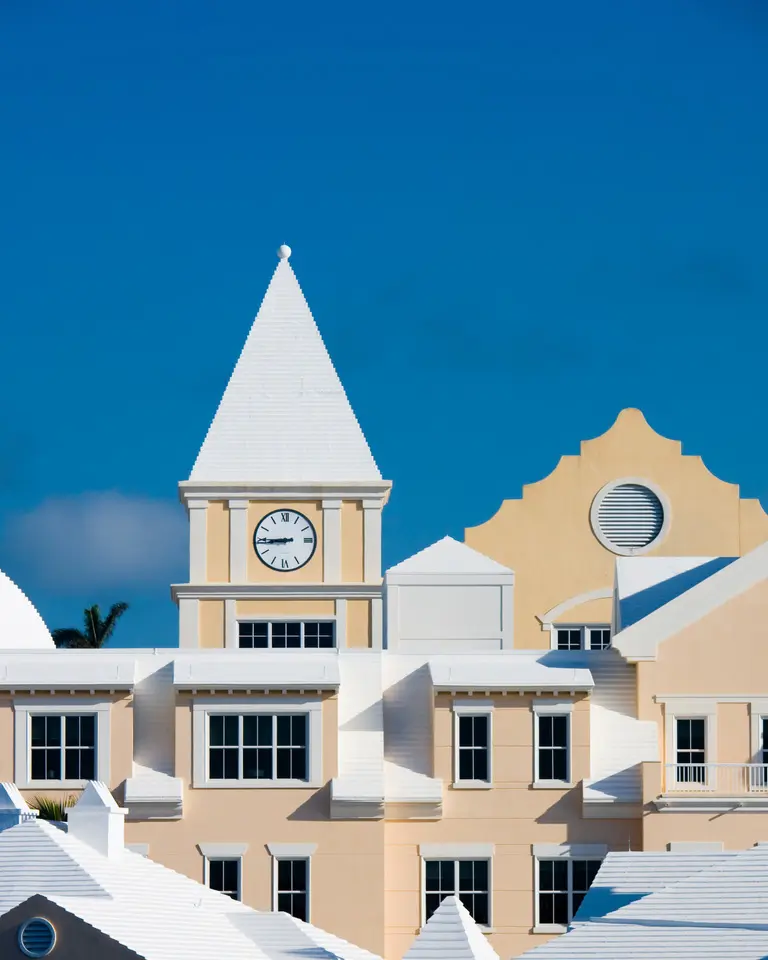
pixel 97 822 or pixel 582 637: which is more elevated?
pixel 582 637

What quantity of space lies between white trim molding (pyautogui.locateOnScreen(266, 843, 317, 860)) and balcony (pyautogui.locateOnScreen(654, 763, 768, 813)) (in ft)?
24.5

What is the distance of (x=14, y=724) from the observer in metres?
60.9

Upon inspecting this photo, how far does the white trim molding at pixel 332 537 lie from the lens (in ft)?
228

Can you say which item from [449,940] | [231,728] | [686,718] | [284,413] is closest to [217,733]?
[231,728]

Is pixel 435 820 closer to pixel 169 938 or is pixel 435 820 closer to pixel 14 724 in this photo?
pixel 14 724

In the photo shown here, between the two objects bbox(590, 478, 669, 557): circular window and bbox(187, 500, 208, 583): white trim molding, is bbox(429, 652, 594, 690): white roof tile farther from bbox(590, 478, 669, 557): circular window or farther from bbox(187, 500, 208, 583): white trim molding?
bbox(590, 478, 669, 557): circular window

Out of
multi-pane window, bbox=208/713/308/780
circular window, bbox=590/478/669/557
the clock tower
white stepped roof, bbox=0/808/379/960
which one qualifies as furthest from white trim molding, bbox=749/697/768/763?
circular window, bbox=590/478/669/557

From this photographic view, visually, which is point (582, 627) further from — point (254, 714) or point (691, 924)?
point (691, 924)

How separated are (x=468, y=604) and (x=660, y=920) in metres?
26.5

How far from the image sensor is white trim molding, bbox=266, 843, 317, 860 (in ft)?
198

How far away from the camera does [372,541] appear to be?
69.8 meters

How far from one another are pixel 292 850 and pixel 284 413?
583 inches


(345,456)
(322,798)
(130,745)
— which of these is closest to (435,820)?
(322,798)

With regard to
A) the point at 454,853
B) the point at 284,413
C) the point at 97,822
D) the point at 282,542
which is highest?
the point at 284,413
